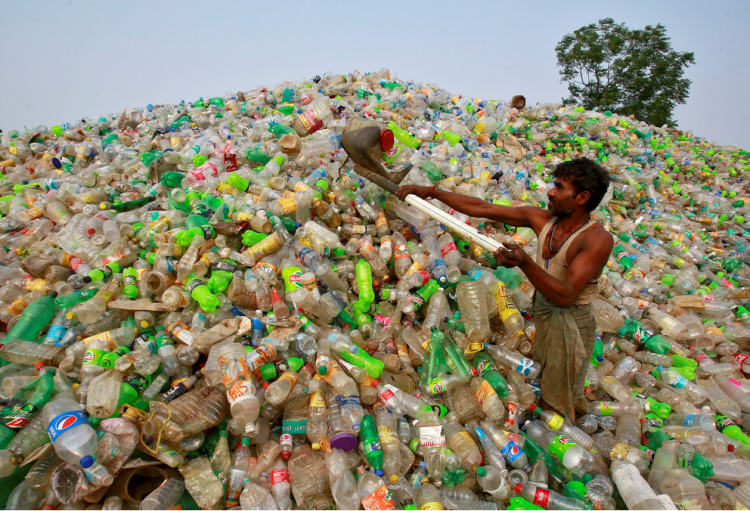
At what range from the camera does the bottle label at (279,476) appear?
206 cm

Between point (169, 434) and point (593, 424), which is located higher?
point (593, 424)

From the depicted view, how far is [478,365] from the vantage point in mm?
2787

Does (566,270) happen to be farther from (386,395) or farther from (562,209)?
(386,395)

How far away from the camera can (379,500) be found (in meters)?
1.99

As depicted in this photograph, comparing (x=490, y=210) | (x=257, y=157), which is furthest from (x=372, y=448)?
(x=257, y=157)

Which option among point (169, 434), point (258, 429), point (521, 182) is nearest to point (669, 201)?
point (521, 182)

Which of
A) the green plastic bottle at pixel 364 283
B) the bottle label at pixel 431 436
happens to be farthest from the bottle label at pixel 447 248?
the bottle label at pixel 431 436

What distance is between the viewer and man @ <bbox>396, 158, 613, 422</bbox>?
7.39ft

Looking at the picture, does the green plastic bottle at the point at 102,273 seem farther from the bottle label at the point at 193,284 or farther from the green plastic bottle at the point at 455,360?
the green plastic bottle at the point at 455,360

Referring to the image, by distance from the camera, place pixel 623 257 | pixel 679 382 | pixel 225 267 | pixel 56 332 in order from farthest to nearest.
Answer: pixel 623 257 < pixel 679 382 < pixel 225 267 < pixel 56 332

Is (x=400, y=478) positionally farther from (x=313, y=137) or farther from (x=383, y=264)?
(x=313, y=137)

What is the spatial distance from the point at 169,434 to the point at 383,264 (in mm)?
2006

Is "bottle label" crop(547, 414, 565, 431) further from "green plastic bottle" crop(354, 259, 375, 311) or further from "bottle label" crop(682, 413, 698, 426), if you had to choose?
"green plastic bottle" crop(354, 259, 375, 311)

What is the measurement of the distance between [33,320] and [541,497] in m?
3.77
